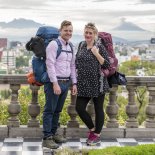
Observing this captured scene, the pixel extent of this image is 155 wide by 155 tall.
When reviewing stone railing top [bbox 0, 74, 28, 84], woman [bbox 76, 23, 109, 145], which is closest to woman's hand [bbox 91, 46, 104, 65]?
woman [bbox 76, 23, 109, 145]

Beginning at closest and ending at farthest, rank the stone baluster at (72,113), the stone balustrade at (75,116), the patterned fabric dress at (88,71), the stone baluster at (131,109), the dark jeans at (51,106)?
the dark jeans at (51,106) < the patterned fabric dress at (88,71) < the stone balustrade at (75,116) < the stone baluster at (72,113) < the stone baluster at (131,109)

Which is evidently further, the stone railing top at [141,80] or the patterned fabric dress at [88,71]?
the stone railing top at [141,80]

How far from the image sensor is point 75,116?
9.27 m

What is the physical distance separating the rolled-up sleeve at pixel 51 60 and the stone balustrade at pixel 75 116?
1154mm

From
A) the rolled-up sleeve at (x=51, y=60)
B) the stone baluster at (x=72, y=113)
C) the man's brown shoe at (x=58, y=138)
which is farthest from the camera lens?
the stone baluster at (x=72, y=113)

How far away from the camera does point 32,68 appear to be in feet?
27.1

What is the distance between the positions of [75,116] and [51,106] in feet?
3.84

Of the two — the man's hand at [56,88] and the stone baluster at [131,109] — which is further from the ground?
the man's hand at [56,88]

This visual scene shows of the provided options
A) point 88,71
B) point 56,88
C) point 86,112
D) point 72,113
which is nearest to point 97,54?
point 88,71

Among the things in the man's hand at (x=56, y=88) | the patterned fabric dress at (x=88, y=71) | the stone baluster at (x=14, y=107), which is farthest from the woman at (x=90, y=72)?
the stone baluster at (x=14, y=107)

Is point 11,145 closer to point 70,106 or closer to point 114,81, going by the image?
point 70,106

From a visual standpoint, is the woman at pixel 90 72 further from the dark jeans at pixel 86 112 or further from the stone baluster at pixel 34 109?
the stone baluster at pixel 34 109

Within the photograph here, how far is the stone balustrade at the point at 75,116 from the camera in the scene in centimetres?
906

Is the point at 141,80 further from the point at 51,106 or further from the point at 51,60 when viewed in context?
the point at 51,60
